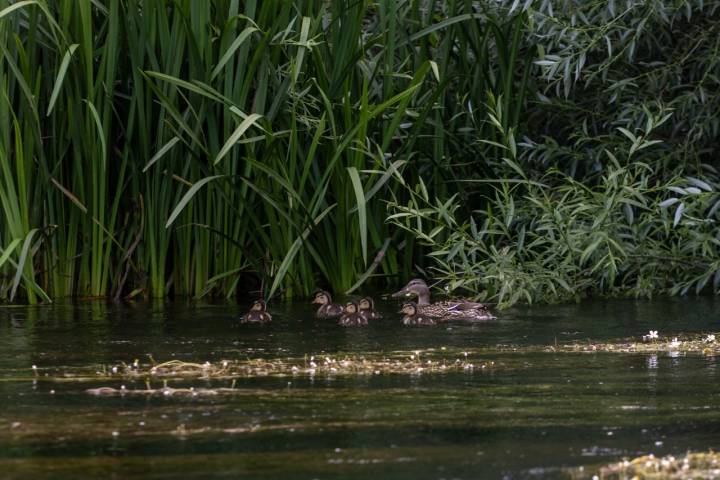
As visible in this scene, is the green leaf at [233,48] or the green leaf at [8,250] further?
the green leaf at [233,48]

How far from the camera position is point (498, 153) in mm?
11133

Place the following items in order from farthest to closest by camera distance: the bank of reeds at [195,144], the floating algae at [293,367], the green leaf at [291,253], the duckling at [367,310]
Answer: the green leaf at [291,253] < the bank of reeds at [195,144] < the duckling at [367,310] < the floating algae at [293,367]

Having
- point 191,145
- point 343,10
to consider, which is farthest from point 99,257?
point 343,10

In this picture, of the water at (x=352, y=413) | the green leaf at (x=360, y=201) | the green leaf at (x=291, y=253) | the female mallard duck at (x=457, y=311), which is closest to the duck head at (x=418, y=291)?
the female mallard duck at (x=457, y=311)

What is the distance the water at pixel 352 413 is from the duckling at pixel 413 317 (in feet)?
2.03

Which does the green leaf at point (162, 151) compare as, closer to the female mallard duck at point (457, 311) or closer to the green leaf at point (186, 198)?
the green leaf at point (186, 198)

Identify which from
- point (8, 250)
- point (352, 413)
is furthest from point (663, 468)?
point (8, 250)

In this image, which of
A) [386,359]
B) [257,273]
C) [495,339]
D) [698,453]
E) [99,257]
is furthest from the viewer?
[257,273]

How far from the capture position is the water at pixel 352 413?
173 inches

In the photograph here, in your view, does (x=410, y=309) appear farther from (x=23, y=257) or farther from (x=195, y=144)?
(x=23, y=257)

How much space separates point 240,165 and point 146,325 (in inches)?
78.7

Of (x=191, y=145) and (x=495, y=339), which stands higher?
(x=191, y=145)

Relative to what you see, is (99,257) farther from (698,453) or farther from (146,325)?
(698,453)

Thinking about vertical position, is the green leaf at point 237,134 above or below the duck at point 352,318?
above
